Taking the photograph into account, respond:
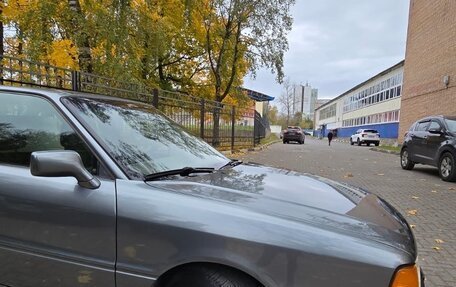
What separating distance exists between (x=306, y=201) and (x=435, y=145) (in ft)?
32.7

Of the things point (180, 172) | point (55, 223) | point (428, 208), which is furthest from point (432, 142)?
point (55, 223)

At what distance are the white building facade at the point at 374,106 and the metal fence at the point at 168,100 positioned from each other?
22.0 meters

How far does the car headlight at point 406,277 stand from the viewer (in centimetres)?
180

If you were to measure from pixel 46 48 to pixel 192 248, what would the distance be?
11.3m

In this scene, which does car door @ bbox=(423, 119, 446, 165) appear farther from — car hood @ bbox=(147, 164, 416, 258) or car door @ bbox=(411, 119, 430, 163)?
car hood @ bbox=(147, 164, 416, 258)

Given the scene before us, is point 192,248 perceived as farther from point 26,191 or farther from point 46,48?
point 46,48

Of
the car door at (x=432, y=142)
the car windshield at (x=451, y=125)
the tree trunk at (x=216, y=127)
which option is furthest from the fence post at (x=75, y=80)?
the car windshield at (x=451, y=125)

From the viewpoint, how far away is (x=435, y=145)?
424 inches

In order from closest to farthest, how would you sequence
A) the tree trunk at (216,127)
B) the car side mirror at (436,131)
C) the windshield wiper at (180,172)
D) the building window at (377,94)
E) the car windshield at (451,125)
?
the windshield wiper at (180,172)
the car windshield at (451,125)
the car side mirror at (436,131)
the tree trunk at (216,127)
the building window at (377,94)

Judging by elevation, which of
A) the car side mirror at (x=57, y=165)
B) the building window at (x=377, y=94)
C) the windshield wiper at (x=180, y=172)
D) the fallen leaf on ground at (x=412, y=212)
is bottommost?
the fallen leaf on ground at (x=412, y=212)

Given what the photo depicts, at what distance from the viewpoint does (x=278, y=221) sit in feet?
6.38

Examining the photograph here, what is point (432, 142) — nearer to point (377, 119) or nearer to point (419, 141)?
point (419, 141)

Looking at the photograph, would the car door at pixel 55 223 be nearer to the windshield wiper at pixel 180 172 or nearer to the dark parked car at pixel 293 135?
the windshield wiper at pixel 180 172

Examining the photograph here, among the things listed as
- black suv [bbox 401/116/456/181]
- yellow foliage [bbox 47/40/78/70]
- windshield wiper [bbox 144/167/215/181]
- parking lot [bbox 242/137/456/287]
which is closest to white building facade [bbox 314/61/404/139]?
black suv [bbox 401/116/456/181]
